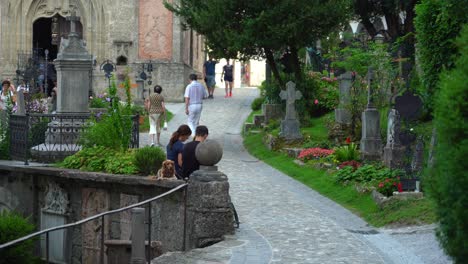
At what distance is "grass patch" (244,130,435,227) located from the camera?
13.3m

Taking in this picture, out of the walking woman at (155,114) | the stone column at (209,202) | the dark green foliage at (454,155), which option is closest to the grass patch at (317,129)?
the walking woman at (155,114)

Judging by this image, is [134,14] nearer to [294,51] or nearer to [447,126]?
[294,51]

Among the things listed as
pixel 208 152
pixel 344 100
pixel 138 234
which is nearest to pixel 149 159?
pixel 208 152

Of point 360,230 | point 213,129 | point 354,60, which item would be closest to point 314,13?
point 354,60

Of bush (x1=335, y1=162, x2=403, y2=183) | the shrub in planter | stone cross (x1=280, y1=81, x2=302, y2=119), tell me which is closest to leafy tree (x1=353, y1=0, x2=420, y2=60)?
stone cross (x1=280, y1=81, x2=302, y2=119)

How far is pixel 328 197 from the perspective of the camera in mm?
16219

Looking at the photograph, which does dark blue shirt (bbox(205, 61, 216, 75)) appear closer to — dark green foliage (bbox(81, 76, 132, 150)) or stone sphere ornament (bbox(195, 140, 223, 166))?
dark green foliage (bbox(81, 76, 132, 150))

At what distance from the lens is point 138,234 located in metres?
10.6

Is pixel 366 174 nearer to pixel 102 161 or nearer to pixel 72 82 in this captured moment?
pixel 102 161

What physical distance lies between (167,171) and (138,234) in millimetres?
3079

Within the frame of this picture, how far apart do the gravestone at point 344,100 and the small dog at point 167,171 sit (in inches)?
375

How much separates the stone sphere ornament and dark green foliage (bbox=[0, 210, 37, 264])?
2937 mm

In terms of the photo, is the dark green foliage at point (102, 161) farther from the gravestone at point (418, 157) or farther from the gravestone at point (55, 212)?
the gravestone at point (418, 157)

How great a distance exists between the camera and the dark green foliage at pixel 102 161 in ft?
50.4
